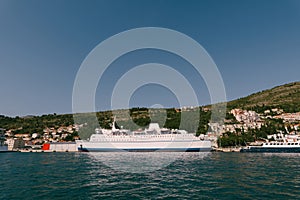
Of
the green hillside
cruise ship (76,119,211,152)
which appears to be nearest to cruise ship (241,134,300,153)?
cruise ship (76,119,211,152)

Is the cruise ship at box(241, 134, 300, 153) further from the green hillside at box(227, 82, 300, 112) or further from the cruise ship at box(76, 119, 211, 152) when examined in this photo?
the green hillside at box(227, 82, 300, 112)

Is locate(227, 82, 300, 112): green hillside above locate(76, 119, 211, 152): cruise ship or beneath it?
above

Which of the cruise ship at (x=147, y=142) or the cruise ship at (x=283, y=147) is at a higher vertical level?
the cruise ship at (x=147, y=142)

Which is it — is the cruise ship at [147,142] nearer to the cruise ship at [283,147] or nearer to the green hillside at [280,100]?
the cruise ship at [283,147]

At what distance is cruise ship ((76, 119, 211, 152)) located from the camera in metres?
78.4

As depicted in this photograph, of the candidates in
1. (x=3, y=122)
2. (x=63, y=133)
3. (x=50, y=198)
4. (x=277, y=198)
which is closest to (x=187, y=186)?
(x=277, y=198)

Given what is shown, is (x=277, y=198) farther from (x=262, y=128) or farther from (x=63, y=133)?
(x=63, y=133)

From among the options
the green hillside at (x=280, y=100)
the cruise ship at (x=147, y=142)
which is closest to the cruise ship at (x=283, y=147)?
the cruise ship at (x=147, y=142)

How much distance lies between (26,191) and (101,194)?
241 inches

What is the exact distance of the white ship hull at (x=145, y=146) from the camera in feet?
257

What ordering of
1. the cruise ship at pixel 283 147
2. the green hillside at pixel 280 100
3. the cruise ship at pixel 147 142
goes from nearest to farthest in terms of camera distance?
the cruise ship at pixel 283 147
the cruise ship at pixel 147 142
the green hillside at pixel 280 100

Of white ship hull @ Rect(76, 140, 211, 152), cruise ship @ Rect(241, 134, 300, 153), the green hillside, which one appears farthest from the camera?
the green hillside

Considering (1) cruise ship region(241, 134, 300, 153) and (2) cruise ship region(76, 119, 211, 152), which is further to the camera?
(2) cruise ship region(76, 119, 211, 152)

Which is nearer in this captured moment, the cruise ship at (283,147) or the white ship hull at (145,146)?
the cruise ship at (283,147)
